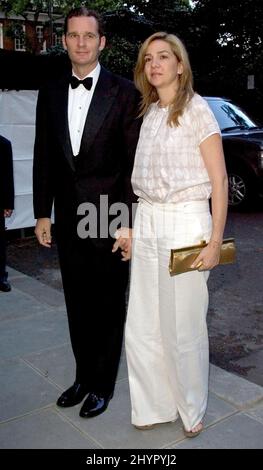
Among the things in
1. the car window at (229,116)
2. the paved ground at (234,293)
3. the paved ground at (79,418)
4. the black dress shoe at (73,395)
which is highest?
the car window at (229,116)

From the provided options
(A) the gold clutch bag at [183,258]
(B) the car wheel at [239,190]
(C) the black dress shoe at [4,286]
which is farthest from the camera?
(B) the car wheel at [239,190]

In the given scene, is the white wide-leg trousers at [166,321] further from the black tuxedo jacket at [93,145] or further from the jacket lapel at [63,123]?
the jacket lapel at [63,123]

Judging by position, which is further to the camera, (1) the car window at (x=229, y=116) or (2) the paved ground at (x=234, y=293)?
(1) the car window at (x=229, y=116)

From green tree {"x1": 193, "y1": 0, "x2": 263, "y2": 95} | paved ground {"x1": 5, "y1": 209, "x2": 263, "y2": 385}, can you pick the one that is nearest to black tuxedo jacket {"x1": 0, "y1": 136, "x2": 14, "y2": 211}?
paved ground {"x1": 5, "y1": 209, "x2": 263, "y2": 385}

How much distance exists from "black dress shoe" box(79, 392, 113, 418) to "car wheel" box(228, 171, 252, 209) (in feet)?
21.2

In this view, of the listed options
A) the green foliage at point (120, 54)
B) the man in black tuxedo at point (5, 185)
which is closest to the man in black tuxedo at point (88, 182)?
the man in black tuxedo at point (5, 185)

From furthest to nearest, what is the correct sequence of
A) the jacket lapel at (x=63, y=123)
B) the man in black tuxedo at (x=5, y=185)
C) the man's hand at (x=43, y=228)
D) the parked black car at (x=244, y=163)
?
1. the parked black car at (x=244, y=163)
2. the man in black tuxedo at (x=5, y=185)
3. the man's hand at (x=43, y=228)
4. the jacket lapel at (x=63, y=123)

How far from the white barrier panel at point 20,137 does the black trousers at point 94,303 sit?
4267 millimetres

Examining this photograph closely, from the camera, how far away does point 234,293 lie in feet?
16.6

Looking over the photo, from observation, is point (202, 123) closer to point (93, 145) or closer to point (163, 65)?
point (163, 65)

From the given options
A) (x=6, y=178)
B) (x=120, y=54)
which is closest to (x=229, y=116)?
(x=6, y=178)

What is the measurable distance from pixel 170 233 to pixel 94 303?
2.42 feet

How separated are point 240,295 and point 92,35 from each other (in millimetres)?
3219

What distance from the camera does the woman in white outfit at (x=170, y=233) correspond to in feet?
7.45
